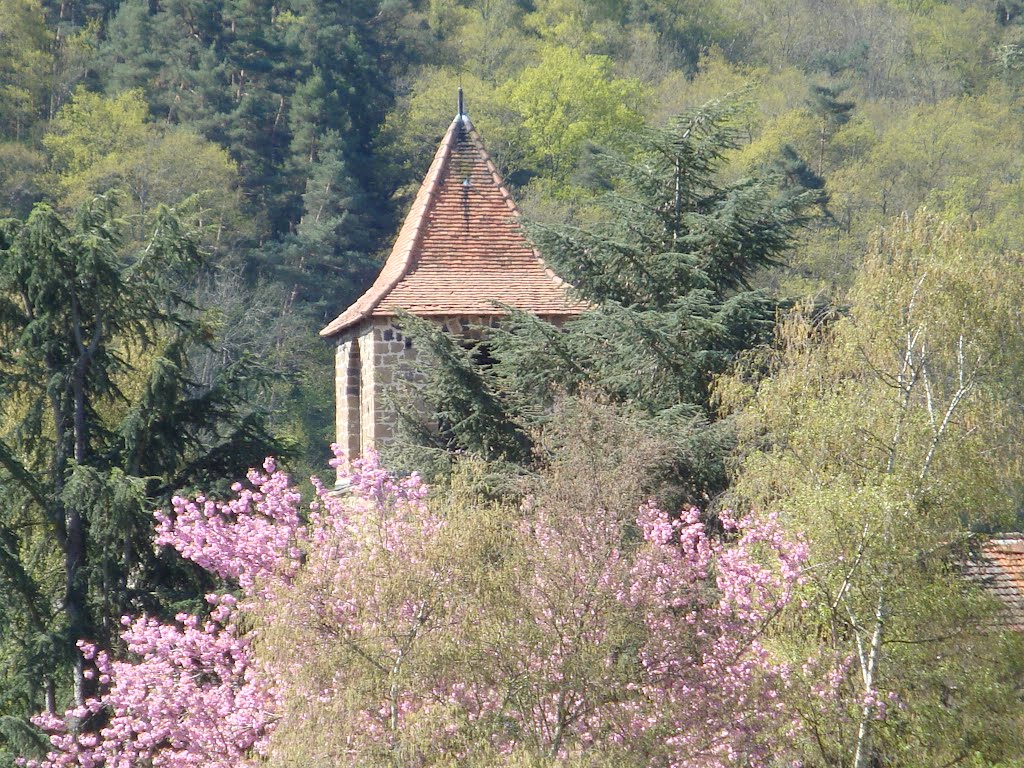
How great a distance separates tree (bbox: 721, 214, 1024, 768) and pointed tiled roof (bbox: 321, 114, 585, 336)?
470 centimetres

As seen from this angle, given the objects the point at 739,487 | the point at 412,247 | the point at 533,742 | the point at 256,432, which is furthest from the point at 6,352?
the point at 533,742

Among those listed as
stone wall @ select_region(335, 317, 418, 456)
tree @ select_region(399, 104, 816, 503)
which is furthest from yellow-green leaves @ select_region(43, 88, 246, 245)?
tree @ select_region(399, 104, 816, 503)

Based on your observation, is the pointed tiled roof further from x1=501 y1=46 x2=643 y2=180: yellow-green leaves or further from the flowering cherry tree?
x1=501 y1=46 x2=643 y2=180: yellow-green leaves

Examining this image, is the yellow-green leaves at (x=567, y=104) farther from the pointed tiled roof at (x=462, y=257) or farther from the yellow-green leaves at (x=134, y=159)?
the pointed tiled roof at (x=462, y=257)

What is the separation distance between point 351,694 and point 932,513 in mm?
4172

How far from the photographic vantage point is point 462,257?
55.3ft

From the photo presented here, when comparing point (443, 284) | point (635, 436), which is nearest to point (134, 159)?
point (443, 284)

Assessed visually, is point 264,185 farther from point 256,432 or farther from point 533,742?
point 533,742

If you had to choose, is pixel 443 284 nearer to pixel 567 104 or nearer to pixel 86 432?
pixel 86 432

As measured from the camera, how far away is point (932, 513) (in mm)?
10523

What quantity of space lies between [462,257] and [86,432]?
14.2 ft

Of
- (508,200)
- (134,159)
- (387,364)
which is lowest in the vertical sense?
(387,364)

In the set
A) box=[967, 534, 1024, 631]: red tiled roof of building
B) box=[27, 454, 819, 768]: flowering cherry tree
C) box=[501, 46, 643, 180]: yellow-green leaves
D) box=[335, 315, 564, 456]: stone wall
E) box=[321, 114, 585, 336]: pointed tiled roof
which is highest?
box=[501, 46, 643, 180]: yellow-green leaves

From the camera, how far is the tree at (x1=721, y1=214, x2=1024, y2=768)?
10391 mm
